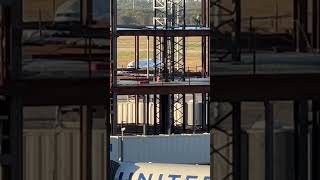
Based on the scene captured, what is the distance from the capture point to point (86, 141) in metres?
1.86

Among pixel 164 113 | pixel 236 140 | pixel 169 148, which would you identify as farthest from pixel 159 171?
pixel 236 140

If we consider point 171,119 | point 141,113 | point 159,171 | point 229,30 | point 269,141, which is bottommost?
point 159,171

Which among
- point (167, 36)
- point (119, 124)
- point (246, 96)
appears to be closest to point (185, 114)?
point (119, 124)

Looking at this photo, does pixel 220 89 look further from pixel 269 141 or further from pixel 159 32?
pixel 159 32

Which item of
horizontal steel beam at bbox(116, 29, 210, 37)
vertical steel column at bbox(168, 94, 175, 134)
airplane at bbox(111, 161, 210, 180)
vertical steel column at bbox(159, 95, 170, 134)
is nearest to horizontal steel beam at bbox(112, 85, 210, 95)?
horizontal steel beam at bbox(116, 29, 210, 37)

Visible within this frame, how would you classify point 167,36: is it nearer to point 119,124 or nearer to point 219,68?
point 119,124

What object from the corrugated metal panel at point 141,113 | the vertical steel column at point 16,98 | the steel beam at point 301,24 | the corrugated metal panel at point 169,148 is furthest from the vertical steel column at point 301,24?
the corrugated metal panel at point 141,113

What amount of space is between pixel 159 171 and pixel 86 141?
34.8 feet

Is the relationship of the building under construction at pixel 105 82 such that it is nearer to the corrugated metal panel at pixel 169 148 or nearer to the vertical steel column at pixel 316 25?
the vertical steel column at pixel 316 25

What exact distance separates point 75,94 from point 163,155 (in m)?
14.3

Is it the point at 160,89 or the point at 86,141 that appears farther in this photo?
the point at 160,89

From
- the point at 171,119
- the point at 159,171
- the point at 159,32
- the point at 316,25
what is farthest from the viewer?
the point at 171,119

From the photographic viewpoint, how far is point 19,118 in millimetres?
1836

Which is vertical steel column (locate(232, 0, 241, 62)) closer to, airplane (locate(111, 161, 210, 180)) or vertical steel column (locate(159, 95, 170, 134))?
airplane (locate(111, 161, 210, 180))
